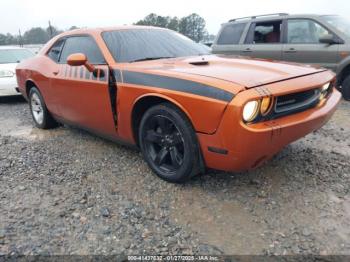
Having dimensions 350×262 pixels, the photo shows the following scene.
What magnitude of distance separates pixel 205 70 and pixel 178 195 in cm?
111

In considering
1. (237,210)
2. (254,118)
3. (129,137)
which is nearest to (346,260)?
(237,210)

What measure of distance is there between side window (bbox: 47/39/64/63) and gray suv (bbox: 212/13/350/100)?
159 inches

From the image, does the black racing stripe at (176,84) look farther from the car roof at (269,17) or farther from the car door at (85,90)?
the car roof at (269,17)

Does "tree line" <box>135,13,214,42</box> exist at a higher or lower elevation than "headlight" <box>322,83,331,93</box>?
lower

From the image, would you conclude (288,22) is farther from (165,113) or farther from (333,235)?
(333,235)

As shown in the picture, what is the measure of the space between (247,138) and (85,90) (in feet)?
6.86

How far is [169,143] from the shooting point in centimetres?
316

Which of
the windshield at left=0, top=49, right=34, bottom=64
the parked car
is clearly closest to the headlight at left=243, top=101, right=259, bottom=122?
the parked car

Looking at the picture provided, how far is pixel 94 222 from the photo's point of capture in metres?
2.71

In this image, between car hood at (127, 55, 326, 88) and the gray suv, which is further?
the gray suv

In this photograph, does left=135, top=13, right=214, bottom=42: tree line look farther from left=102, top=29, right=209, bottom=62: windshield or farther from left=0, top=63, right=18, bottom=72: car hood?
left=102, top=29, right=209, bottom=62: windshield

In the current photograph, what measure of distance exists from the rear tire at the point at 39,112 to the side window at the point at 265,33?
14.4ft

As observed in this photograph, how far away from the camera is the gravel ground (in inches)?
95.3

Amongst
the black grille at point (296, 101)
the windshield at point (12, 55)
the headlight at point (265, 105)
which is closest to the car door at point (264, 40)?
the black grille at point (296, 101)
